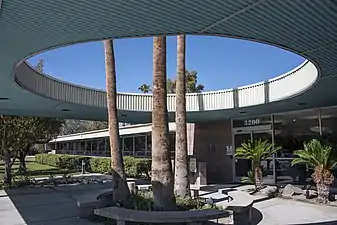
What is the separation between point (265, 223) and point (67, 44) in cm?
657

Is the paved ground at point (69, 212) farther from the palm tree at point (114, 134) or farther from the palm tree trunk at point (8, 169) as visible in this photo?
the palm tree trunk at point (8, 169)

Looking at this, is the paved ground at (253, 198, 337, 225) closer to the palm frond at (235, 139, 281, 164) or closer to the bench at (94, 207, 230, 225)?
the palm frond at (235, 139, 281, 164)

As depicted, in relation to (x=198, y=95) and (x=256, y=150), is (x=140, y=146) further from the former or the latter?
(x=256, y=150)

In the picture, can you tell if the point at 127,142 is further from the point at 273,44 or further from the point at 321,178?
the point at 273,44

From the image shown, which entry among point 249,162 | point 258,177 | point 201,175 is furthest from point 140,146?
point 258,177

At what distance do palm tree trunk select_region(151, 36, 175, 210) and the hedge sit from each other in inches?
527

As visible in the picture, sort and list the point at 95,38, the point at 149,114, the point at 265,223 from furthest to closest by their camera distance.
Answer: the point at 149,114 → the point at 265,223 → the point at 95,38

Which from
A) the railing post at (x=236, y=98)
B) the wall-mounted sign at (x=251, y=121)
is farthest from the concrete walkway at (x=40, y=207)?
the wall-mounted sign at (x=251, y=121)

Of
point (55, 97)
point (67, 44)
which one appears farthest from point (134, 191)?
point (67, 44)

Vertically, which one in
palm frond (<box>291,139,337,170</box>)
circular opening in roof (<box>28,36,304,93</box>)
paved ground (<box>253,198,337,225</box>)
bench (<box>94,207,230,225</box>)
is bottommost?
paved ground (<box>253,198,337,225</box>)

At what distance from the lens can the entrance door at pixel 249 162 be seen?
649 inches

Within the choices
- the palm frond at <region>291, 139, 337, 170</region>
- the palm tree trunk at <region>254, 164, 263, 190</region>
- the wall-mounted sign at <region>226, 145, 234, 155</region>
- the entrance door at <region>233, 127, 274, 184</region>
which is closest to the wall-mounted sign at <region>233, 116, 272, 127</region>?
the entrance door at <region>233, 127, 274, 184</region>

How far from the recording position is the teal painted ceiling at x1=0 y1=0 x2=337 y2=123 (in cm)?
418

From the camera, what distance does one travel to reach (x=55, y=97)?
1185 cm
